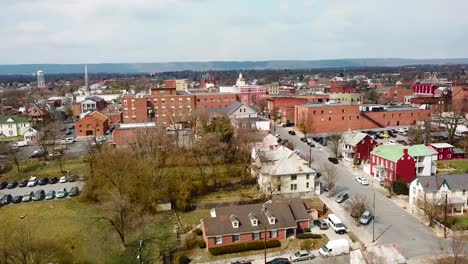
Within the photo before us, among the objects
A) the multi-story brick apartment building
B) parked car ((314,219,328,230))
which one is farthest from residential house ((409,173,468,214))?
the multi-story brick apartment building

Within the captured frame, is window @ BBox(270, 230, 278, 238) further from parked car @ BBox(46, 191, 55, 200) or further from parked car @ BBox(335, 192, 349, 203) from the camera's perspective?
parked car @ BBox(46, 191, 55, 200)

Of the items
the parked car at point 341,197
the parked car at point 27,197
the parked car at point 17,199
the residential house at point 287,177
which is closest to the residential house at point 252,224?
the parked car at point 341,197

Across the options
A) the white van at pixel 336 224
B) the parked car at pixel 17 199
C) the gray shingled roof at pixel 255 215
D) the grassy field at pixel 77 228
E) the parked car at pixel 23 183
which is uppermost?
the gray shingled roof at pixel 255 215

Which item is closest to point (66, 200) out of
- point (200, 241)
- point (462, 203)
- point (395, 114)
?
point (200, 241)

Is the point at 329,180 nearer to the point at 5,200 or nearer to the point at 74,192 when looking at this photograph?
the point at 74,192

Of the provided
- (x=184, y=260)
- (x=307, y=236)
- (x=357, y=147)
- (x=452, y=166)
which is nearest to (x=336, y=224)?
(x=307, y=236)

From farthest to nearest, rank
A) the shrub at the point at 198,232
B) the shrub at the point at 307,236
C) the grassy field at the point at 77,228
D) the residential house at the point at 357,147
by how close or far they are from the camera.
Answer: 1. the residential house at the point at 357,147
2. the shrub at the point at 198,232
3. the shrub at the point at 307,236
4. the grassy field at the point at 77,228

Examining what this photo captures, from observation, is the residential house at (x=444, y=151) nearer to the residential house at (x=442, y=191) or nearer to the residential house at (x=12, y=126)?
the residential house at (x=442, y=191)
